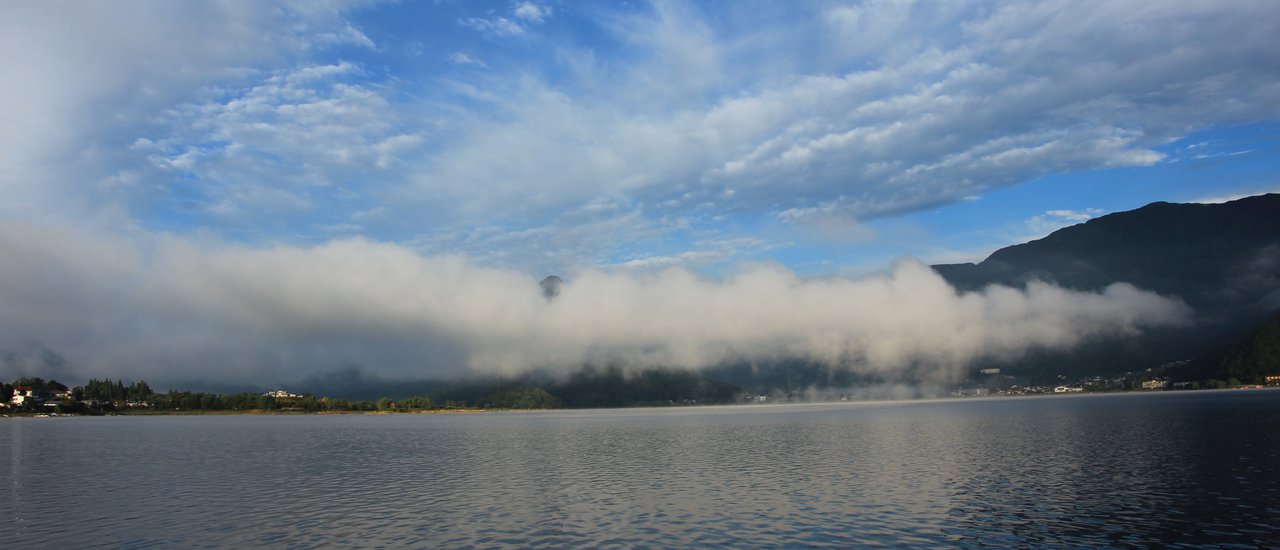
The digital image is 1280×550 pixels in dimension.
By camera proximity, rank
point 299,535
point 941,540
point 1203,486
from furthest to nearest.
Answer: point 1203,486, point 299,535, point 941,540

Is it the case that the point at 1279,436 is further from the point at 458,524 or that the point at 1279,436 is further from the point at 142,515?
the point at 142,515

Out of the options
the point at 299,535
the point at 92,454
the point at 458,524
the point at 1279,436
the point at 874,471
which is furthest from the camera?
the point at 92,454

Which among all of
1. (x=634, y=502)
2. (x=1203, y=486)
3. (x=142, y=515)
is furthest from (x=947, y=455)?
(x=142, y=515)

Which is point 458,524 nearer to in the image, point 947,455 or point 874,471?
point 874,471

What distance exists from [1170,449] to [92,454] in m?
170

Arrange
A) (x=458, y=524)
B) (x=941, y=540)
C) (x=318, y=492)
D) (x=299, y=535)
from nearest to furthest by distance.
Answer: (x=941, y=540) < (x=299, y=535) < (x=458, y=524) < (x=318, y=492)

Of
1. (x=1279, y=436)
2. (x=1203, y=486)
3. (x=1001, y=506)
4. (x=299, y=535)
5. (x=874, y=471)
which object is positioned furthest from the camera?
(x=1279, y=436)

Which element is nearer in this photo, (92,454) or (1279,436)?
(1279,436)

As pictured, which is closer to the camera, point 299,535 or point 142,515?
point 299,535

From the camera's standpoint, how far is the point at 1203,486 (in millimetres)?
64562

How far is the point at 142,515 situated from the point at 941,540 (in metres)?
63.1

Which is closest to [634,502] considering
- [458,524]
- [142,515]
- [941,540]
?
[458,524]

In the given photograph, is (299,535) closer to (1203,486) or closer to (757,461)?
(757,461)

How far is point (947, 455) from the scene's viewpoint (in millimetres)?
101188
